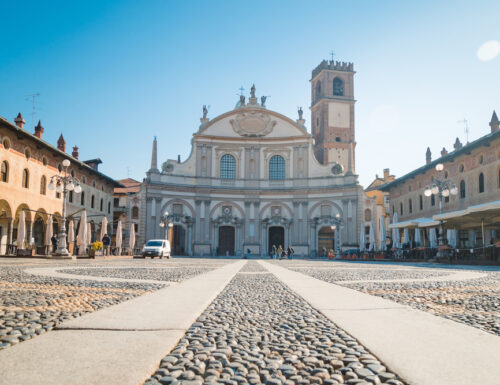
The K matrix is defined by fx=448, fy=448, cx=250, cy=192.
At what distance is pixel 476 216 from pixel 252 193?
30.2 metres

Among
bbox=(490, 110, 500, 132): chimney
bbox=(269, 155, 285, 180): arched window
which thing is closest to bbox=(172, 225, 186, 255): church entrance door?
bbox=(269, 155, 285, 180): arched window

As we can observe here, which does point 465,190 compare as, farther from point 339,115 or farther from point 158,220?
point 158,220

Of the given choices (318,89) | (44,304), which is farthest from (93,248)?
(318,89)

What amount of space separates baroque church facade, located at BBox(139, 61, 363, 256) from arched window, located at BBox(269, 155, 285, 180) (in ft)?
0.33

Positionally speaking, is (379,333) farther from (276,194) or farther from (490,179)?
(276,194)

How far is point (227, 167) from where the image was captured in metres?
50.4

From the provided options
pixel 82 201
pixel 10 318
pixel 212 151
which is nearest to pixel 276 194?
pixel 212 151

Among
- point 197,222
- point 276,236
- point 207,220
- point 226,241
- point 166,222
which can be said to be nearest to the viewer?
point 166,222

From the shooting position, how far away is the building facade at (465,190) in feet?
79.8

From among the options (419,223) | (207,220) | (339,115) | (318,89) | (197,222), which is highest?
(318,89)

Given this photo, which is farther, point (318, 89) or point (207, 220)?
point (318, 89)

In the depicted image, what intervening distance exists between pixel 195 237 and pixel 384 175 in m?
35.1

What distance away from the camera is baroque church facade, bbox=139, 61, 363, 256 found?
154ft

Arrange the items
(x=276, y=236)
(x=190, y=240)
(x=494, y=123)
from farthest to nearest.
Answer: (x=276, y=236) < (x=190, y=240) < (x=494, y=123)
